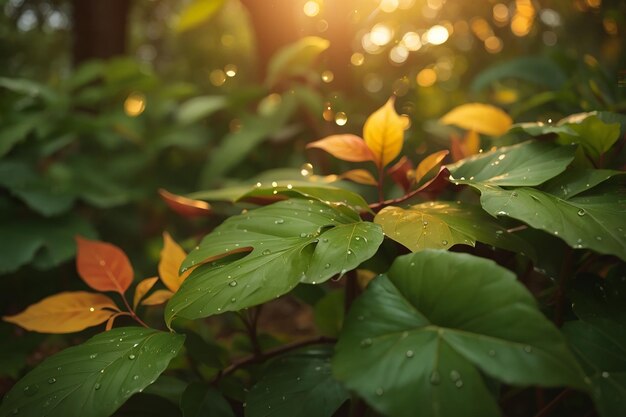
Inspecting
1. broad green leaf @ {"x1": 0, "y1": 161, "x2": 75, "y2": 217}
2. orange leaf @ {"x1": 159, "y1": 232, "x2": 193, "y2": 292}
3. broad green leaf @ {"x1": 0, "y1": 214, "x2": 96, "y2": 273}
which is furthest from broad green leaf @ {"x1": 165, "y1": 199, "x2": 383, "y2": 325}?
broad green leaf @ {"x1": 0, "y1": 161, "x2": 75, "y2": 217}

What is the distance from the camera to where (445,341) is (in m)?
0.52

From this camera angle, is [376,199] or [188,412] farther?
[376,199]

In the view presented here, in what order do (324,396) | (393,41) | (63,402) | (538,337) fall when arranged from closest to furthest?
1. (538,337)
2. (63,402)
3. (324,396)
4. (393,41)

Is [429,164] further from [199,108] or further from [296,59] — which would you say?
[199,108]

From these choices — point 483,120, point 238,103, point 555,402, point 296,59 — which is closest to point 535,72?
point 483,120

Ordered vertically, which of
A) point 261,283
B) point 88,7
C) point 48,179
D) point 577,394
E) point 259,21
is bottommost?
point 577,394

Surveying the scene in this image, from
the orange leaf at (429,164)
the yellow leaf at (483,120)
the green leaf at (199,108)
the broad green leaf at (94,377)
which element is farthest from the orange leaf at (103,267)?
the green leaf at (199,108)

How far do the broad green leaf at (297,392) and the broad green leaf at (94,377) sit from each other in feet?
0.50

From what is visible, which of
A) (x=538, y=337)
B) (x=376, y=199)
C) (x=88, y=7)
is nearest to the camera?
(x=538, y=337)

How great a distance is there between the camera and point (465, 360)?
19.6 inches

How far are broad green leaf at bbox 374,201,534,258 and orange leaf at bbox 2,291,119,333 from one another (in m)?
0.47

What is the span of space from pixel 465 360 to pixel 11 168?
1442mm

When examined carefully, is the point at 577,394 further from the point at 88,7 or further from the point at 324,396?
the point at 88,7

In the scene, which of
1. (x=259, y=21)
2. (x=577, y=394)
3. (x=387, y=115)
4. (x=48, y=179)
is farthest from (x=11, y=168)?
(x=577, y=394)
